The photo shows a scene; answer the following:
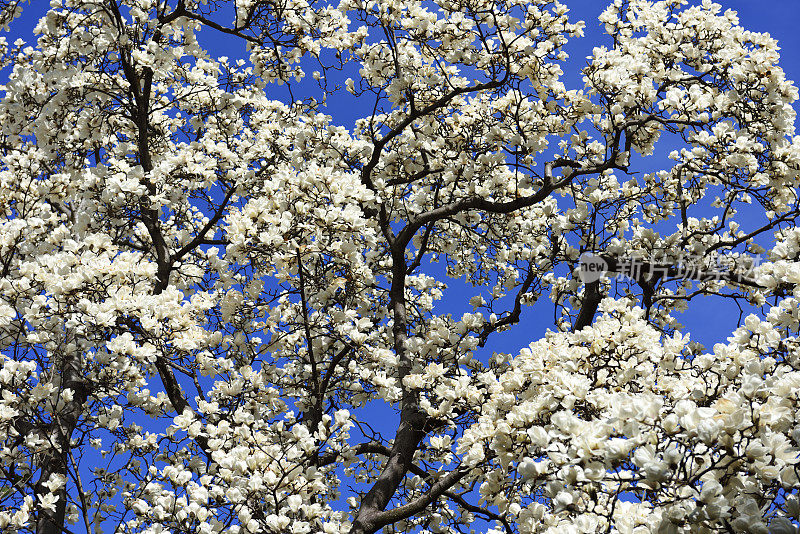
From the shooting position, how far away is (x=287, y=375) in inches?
307

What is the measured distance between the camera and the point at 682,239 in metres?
7.07

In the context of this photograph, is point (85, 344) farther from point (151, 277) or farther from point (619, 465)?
point (619, 465)

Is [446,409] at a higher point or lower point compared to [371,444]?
lower

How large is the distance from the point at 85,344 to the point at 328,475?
3.98m

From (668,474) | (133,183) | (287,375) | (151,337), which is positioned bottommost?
(668,474)

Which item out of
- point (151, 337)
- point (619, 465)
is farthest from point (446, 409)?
point (619, 465)

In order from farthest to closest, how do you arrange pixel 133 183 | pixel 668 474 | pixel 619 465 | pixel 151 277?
pixel 133 183, pixel 151 277, pixel 619 465, pixel 668 474

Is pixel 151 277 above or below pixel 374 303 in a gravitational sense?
below

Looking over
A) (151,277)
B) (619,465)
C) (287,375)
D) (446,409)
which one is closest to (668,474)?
(619,465)

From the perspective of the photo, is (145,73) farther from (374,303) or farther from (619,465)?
(619,465)

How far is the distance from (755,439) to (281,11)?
6.68 m

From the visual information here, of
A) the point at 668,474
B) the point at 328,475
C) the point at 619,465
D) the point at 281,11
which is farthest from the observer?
the point at 328,475

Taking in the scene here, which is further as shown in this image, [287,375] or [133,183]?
[287,375]

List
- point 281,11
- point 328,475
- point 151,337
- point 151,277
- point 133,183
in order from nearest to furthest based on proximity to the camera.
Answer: point 151,337 → point 151,277 → point 133,183 → point 281,11 → point 328,475
